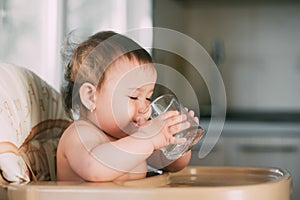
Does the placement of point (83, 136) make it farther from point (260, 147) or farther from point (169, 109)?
point (260, 147)

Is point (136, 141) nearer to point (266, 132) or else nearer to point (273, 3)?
point (266, 132)

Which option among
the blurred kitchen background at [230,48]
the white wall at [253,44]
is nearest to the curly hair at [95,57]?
the blurred kitchen background at [230,48]

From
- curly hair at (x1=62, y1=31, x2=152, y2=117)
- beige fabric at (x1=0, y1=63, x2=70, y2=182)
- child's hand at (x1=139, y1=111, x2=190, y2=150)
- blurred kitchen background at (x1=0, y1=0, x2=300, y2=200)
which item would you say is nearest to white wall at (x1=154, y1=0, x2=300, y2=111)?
blurred kitchen background at (x1=0, y1=0, x2=300, y2=200)

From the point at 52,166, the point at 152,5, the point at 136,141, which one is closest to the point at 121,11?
the point at 152,5

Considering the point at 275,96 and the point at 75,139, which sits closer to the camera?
the point at 75,139

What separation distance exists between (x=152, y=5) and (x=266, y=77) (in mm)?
749

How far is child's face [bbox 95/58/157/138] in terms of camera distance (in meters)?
1.03

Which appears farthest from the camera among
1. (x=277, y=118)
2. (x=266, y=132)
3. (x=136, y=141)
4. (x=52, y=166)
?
(x=277, y=118)

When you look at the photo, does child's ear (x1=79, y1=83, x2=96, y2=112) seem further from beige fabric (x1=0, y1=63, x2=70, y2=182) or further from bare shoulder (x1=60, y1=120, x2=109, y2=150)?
beige fabric (x1=0, y1=63, x2=70, y2=182)

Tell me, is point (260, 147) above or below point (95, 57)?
below

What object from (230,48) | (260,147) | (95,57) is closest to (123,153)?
(95,57)

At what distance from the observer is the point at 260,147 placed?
2801mm

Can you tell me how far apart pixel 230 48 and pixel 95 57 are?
7.32ft

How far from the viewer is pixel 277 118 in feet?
10.0
